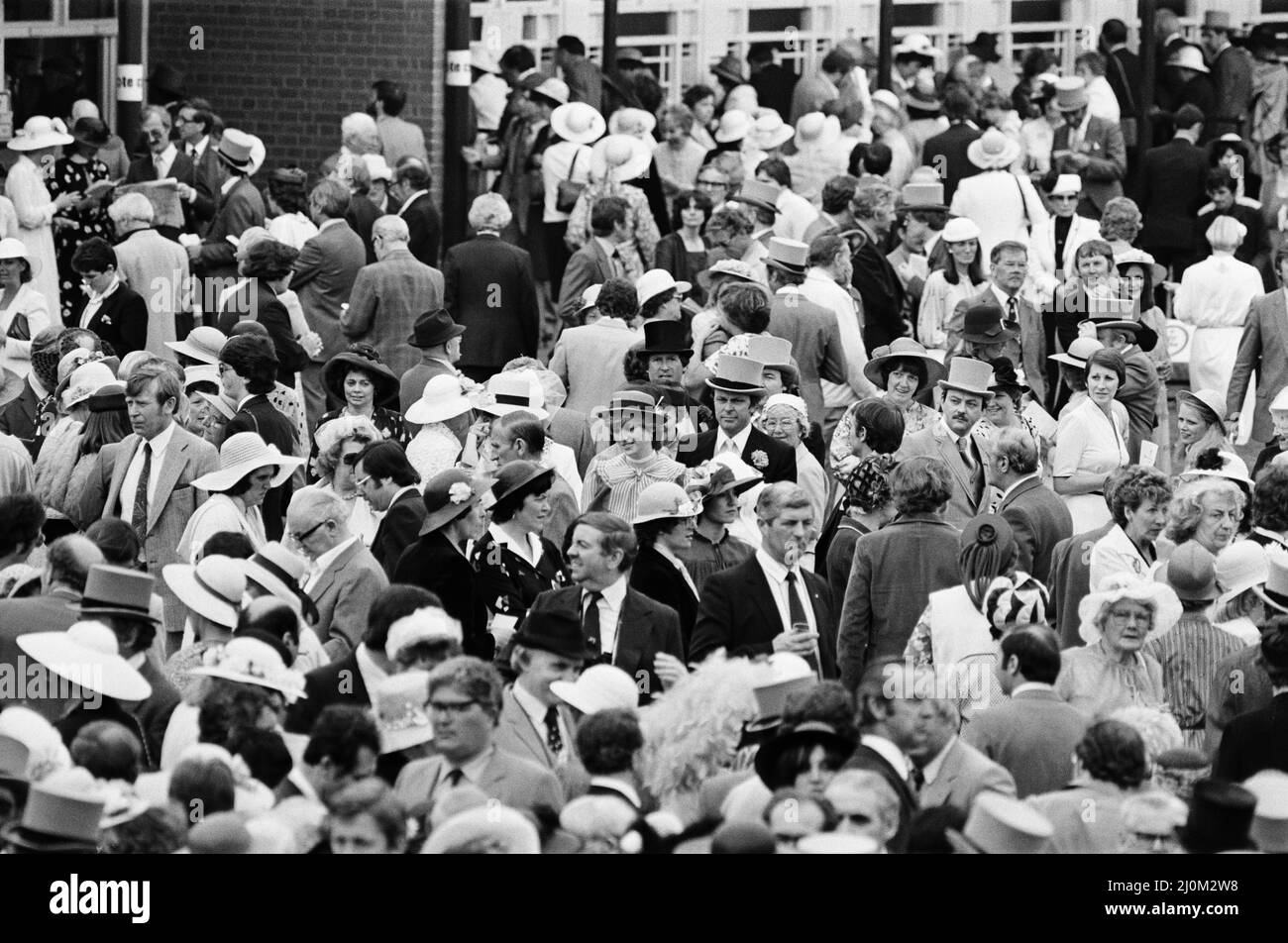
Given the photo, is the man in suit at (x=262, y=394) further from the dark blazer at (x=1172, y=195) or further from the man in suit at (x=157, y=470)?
the dark blazer at (x=1172, y=195)

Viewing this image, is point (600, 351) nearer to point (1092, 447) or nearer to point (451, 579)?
point (1092, 447)

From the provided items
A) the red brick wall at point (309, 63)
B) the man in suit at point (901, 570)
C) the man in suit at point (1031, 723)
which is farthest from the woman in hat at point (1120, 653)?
the red brick wall at point (309, 63)

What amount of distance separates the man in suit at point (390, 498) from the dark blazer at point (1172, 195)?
9.65 meters

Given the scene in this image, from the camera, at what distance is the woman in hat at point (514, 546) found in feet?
28.7

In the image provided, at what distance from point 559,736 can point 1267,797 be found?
2070 mm

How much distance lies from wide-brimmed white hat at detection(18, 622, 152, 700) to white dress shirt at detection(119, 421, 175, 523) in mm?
2339

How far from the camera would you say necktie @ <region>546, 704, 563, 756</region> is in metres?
7.25

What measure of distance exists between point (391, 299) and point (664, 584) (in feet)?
15.1

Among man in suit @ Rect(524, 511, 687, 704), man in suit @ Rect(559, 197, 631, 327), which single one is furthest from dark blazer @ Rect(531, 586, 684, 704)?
man in suit @ Rect(559, 197, 631, 327)

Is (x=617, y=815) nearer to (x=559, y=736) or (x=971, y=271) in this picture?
(x=559, y=736)

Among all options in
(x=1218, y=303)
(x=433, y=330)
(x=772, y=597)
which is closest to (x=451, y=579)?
(x=772, y=597)

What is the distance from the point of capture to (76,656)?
7.11 metres

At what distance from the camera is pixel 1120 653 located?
7.70 meters

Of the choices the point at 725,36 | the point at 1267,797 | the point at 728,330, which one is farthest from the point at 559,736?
the point at 725,36
